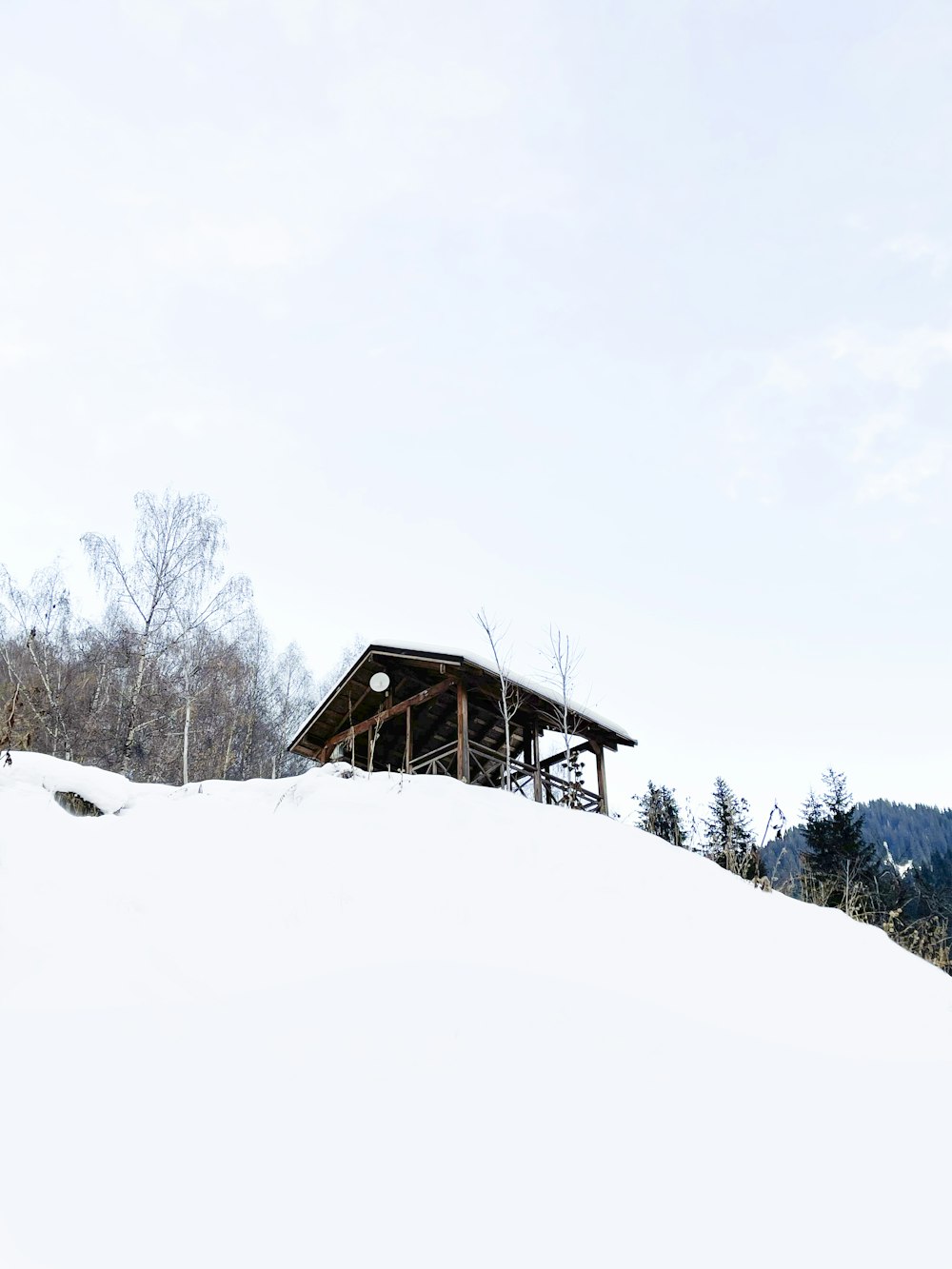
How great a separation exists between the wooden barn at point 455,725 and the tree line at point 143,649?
2.56 meters

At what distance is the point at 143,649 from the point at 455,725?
573cm

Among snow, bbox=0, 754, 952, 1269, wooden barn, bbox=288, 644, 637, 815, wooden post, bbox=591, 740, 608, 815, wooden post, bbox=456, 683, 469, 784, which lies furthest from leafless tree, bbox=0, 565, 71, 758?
snow, bbox=0, 754, 952, 1269

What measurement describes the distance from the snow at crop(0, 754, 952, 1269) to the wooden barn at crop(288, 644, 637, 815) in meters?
5.21

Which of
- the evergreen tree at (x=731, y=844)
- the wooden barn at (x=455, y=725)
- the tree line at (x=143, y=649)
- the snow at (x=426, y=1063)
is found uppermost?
the tree line at (x=143, y=649)

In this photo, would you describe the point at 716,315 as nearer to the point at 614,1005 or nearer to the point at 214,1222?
the point at 614,1005

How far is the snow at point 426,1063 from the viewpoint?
6.84ft

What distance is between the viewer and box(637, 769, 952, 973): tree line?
26.0 ft

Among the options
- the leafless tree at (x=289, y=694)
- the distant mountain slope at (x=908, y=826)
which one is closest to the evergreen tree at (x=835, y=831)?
the leafless tree at (x=289, y=694)

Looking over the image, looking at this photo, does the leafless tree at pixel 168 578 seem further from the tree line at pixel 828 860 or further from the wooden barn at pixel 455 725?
the tree line at pixel 828 860

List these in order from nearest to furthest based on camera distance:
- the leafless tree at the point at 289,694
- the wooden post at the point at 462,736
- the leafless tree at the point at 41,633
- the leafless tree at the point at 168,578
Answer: the wooden post at the point at 462,736 < the leafless tree at the point at 41,633 < the leafless tree at the point at 168,578 < the leafless tree at the point at 289,694

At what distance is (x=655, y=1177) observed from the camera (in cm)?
231

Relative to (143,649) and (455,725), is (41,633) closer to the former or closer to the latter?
(143,649)

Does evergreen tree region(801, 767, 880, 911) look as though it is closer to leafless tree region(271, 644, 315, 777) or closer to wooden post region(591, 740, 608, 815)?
wooden post region(591, 740, 608, 815)

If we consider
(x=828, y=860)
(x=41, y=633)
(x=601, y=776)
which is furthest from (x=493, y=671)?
(x=828, y=860)
